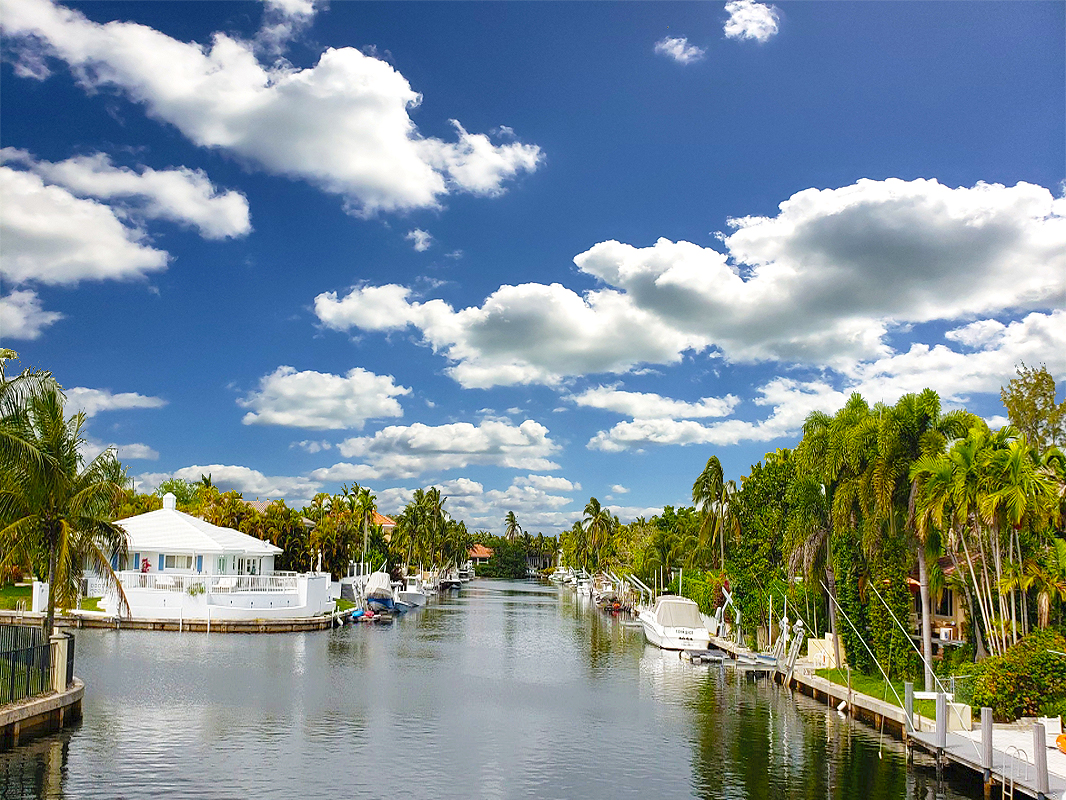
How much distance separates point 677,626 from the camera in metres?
65.8

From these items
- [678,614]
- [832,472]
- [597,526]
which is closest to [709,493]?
[678,614]

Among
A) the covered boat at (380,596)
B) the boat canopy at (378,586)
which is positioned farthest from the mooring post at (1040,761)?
the boat canopy at (378,586)

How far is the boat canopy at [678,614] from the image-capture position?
6644 cm

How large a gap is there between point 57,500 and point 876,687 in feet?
109

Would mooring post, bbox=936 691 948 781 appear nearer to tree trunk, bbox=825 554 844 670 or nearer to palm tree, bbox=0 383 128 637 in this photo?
tree trunk, bbox=825 554 844 670

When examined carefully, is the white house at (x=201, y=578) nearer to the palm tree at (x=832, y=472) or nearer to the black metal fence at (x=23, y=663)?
the black metal fence at (x=23, y=663)

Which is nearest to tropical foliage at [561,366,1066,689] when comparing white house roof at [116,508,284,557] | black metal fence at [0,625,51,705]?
black metal fence at [0,625,51,705]

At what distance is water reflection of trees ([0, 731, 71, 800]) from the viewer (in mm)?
21547

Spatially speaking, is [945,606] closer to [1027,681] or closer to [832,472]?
[832,472]

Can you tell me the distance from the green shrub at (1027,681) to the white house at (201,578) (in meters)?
51.8

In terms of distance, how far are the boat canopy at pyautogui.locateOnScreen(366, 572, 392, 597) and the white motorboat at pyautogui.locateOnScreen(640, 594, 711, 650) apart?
33047 mm

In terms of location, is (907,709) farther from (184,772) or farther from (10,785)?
(10,785)

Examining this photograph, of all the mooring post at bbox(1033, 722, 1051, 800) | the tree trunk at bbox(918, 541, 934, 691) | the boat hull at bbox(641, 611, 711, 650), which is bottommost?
the boat hull at bbox(641, 611, 711, 650)

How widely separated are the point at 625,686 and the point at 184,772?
2647cm
